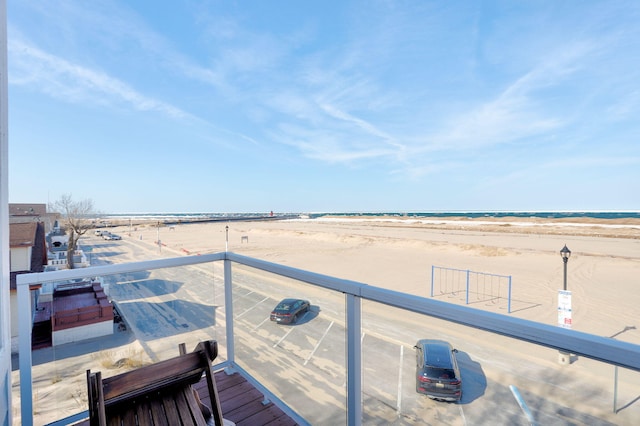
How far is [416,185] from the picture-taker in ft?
148

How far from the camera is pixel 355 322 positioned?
1.49 m

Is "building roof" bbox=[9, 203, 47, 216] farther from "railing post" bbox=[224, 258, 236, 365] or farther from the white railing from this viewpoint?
"railing post" bbox=[224, 258, 236, 365]

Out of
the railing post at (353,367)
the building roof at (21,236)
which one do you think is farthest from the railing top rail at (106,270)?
the building roof at (21,236)

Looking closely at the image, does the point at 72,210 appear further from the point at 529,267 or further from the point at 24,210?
the point at 529,267

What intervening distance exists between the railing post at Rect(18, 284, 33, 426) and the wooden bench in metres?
0.88

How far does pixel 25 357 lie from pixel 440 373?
2413 millimetres

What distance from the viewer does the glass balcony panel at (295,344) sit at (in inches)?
65.2

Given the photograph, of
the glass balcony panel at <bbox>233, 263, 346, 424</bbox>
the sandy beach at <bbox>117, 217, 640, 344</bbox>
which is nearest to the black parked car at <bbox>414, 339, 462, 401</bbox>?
the glass balcony panel at <bbox>233, 263, 346, 424</bbox>

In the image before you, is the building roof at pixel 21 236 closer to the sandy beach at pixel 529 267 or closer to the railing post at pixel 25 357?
the railing post at pixel 25 357

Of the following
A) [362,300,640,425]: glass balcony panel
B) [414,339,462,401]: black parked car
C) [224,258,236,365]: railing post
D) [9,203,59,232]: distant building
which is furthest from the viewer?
[9,203,59,232]: distant building

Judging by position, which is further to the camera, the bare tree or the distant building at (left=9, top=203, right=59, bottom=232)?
the bare tree

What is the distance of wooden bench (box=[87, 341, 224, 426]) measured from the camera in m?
1.22

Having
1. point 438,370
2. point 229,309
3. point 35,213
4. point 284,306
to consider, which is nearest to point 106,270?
point 229,309

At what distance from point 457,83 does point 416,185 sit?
2827 cm
